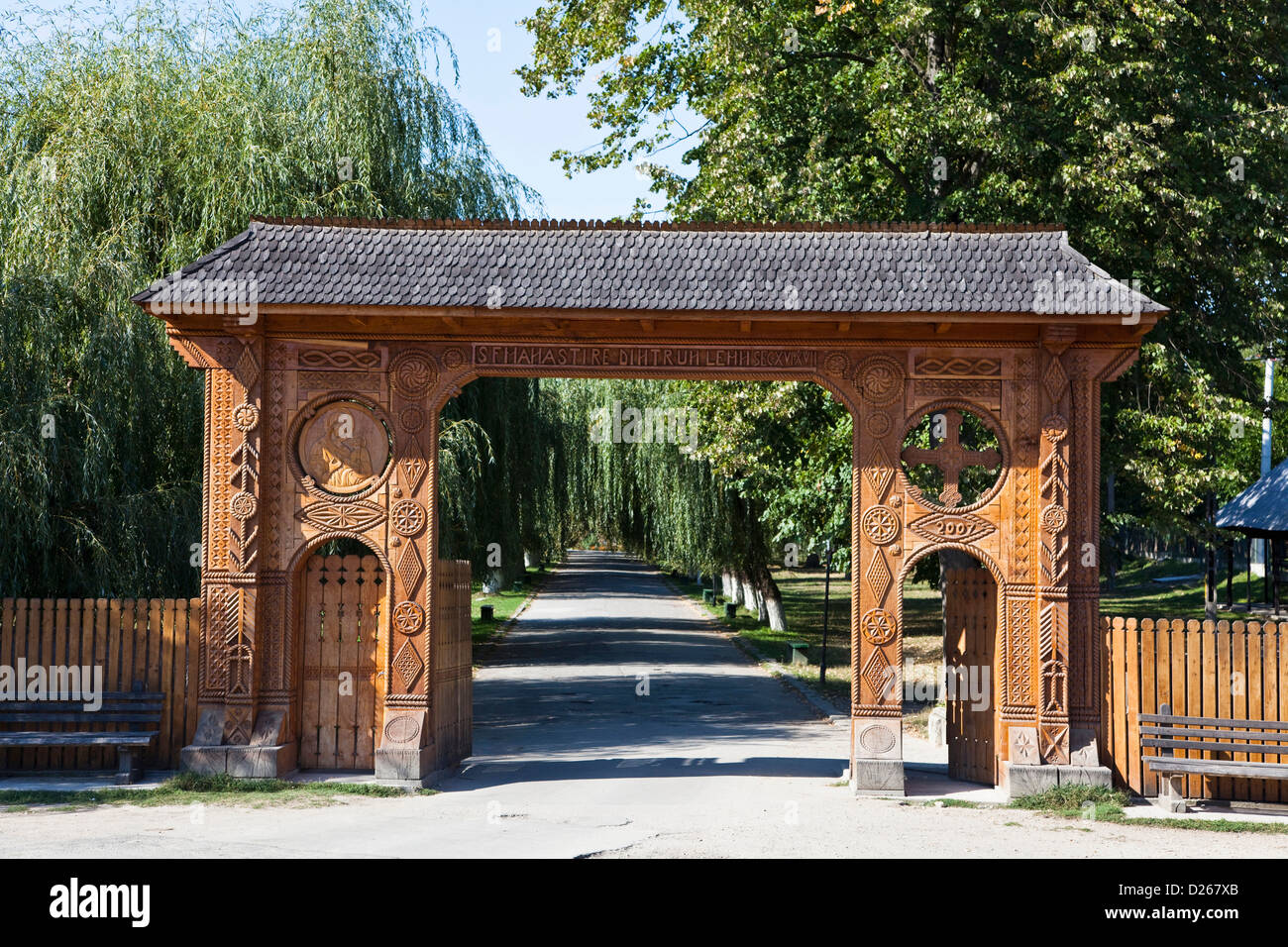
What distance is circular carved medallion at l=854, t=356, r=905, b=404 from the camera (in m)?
12.4

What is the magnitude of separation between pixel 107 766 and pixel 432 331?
5.72 m

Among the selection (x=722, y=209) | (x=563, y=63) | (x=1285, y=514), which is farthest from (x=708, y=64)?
(x=1285, y=514)

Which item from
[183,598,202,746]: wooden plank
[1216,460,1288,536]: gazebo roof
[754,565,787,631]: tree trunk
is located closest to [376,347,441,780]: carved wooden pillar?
[183,598,202,746]: wooden plank

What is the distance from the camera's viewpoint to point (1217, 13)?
61.6ft

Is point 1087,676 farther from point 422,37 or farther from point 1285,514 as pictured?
point 1285,514

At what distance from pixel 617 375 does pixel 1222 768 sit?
23.1 ft

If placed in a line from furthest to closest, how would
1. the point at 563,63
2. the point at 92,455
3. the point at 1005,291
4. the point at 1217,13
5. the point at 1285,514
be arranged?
the point at 1285,514, the point at 563,63, the point at 1217,13, the point at 92,455, the point at 1005,291

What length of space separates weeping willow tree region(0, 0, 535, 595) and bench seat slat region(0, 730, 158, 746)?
7.27 feet

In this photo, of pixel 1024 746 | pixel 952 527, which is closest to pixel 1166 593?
pixel 1024 746

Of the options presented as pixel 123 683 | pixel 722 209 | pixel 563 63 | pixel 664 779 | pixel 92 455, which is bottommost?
pixel 664 779

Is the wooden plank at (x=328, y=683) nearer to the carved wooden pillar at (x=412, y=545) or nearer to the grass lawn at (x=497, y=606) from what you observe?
the carved wooden pillar at (x=412, y=545)

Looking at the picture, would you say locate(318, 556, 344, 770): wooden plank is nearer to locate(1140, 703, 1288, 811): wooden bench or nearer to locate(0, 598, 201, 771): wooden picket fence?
locate(0, 598, 201, 771): wooden picket fence

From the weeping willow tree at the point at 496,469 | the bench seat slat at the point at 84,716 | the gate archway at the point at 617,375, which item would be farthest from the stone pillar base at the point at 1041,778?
the weeping willow tree at the point at 496,469

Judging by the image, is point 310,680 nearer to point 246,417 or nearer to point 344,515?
point 344,515
